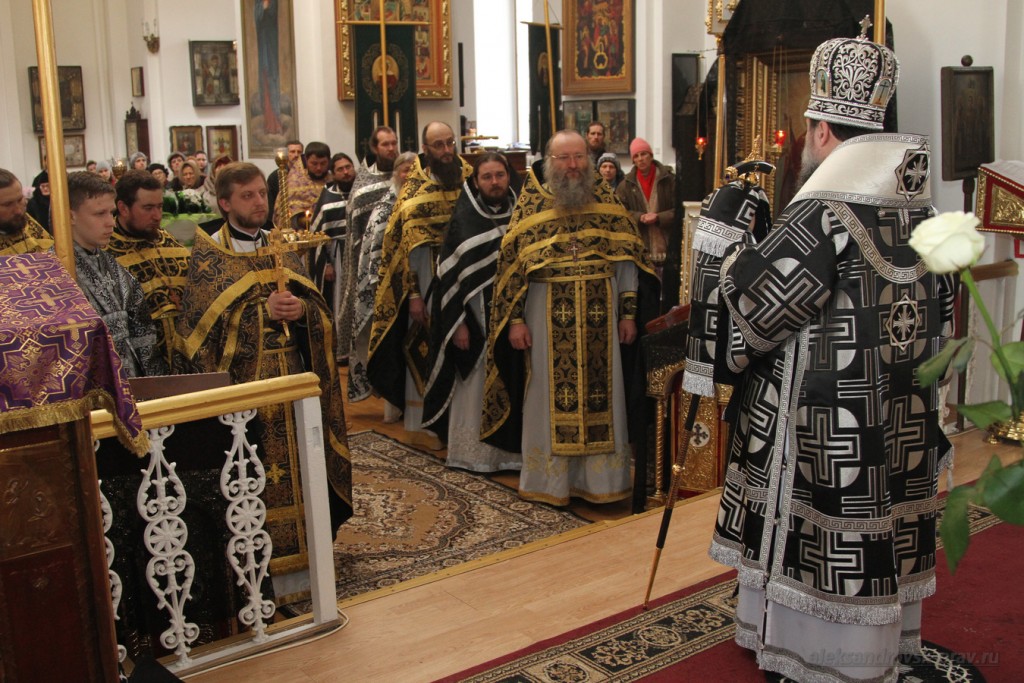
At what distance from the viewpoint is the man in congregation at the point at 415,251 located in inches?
241

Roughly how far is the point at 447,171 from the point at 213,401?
3303 mm

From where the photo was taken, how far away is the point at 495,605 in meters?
3.53

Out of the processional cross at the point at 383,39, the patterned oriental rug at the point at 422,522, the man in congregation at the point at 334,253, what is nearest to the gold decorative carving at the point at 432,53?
the processional cross at the point at 383,39

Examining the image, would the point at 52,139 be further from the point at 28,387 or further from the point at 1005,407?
the point at 1005,407

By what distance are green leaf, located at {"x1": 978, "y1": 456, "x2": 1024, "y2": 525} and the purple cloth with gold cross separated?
1.65 m

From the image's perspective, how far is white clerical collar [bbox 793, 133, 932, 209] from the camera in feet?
8.61

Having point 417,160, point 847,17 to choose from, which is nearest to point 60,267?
point 417,160

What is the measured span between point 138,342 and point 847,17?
4.48 m

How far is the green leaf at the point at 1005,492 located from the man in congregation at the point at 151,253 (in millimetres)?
3335

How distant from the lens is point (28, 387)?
2072 millimetres

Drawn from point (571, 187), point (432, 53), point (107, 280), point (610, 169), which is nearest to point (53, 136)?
point (107, 280)

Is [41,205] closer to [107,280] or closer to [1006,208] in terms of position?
[107,280]

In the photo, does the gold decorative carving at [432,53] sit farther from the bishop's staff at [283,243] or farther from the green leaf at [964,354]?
the green leaf at [964,354]

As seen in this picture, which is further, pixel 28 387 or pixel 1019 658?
pixel 1019 658
